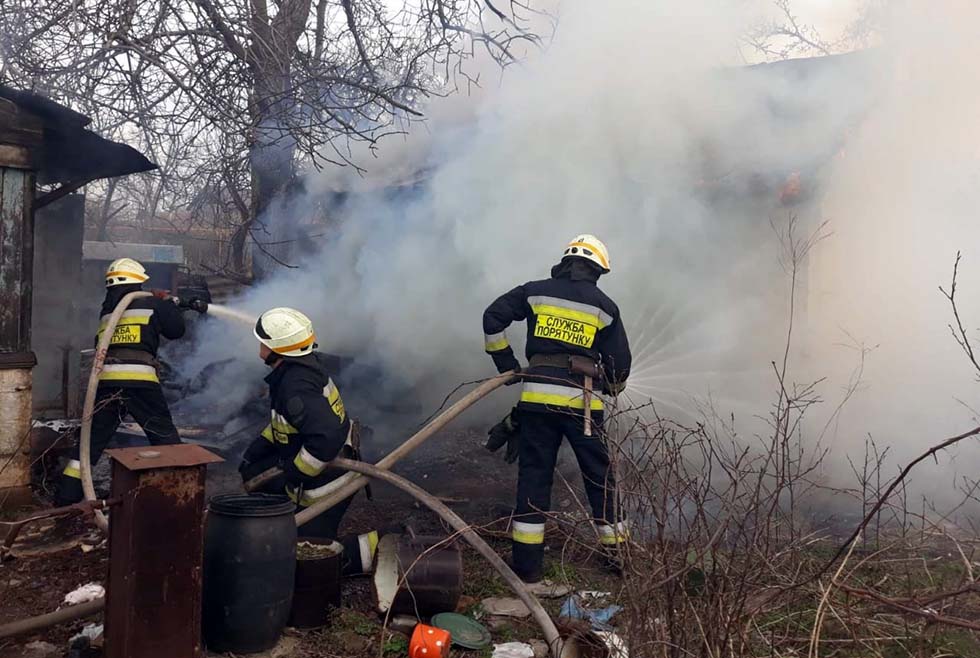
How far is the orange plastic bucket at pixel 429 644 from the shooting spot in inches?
129

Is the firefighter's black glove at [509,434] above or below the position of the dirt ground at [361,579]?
above

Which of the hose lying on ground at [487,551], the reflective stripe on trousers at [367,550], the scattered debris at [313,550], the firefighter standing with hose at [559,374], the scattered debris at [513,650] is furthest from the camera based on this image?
the firefighter standing with hose at [559,374]

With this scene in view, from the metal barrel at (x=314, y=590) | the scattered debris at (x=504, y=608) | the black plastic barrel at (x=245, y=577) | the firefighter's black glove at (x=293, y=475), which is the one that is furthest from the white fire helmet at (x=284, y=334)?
the scattered debris at (x=504, y=608)

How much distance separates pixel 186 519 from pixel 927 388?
26.7 feet

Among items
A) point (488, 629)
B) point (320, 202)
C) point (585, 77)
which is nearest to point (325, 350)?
point (320, 202)

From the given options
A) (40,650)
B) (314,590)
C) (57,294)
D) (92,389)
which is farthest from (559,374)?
(57,294)

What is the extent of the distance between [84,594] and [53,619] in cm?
71

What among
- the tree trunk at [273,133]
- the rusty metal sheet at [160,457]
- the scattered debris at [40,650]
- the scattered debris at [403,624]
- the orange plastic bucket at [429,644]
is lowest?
the scattered debris at [40,650]

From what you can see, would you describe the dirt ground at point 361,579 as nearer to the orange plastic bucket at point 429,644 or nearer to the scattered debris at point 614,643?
the orange plastic bucket at point 429,644

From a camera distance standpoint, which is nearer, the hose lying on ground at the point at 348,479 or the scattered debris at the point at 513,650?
the scattered debris at the point at 513,650

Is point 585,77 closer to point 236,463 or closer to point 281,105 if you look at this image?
point 281,105

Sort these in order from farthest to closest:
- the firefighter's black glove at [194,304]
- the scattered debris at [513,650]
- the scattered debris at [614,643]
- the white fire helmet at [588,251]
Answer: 1. the firefighter's black glove at [194,304]
2. the white fire helmet at [588,251]
3. the scattered debris at [513,650]
4. the scattered debris at [614,643]

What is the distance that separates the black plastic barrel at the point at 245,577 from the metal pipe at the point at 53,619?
46cm

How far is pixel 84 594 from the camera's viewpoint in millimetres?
3902
